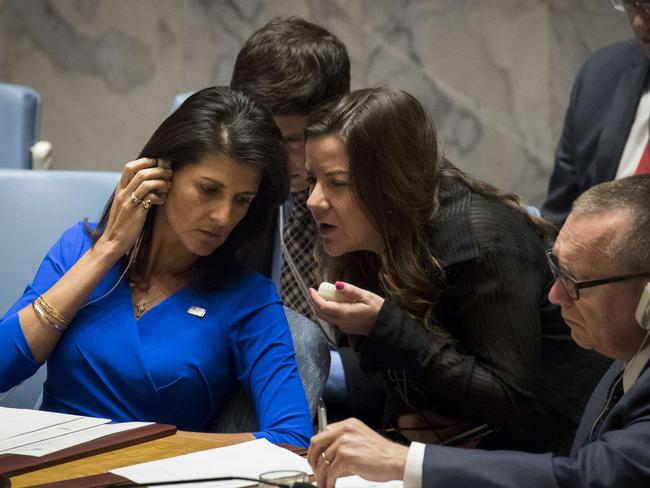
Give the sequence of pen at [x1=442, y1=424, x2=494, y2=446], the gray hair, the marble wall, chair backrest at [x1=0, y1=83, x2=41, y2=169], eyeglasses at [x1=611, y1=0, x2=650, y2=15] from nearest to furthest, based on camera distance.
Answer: the gray hair, pen at [x1=442, y1=424, x2=494, y2=446], eyeglasses at [x1=611, y1=0, x2=650, y2=15], chair backrest at [x1=0, y1=83, x2=41, y2=169], the marble wall

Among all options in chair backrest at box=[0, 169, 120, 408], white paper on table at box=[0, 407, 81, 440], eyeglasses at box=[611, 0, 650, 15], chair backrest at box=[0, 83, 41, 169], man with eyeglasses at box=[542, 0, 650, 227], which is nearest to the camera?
white paper on table at box=[0, 407, 81, 440]

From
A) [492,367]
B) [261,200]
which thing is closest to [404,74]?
[261,200]

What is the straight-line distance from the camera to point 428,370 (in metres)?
2.04

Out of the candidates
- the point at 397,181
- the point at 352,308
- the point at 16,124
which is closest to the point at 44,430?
the point at 352,308

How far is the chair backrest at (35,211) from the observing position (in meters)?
2.65

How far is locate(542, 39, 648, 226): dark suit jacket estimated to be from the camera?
3158mm

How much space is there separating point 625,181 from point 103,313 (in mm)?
1037

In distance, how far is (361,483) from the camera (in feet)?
5.14

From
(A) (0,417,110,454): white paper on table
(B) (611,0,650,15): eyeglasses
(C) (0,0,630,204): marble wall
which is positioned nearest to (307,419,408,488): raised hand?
(A) (0,417,110,454): white paper on table

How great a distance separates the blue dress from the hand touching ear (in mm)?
127

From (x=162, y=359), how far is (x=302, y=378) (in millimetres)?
279

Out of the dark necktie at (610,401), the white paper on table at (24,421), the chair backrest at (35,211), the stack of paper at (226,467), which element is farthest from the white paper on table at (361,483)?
the chair backrest at (35,211)

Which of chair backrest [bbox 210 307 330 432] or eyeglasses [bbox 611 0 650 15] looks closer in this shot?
chair backrest [bbox 210 307 330 432]

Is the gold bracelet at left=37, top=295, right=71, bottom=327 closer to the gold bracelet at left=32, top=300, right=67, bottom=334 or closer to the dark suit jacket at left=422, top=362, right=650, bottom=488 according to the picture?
the gold bracelet at left=32, top=300, right=67, bottom=334
